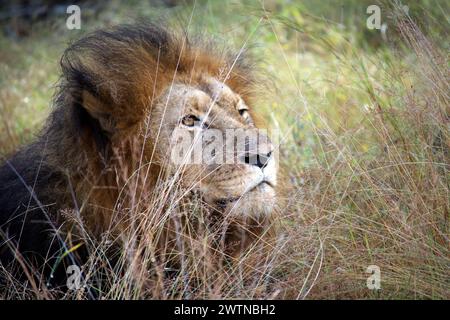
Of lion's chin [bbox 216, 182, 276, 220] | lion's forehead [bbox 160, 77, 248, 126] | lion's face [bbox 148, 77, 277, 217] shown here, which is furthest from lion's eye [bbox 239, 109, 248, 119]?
lion's chin [bbox 216, 182, 276, 220]

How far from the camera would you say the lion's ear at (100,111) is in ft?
12.6

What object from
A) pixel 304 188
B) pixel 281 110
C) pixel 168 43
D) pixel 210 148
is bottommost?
pixel 281 110

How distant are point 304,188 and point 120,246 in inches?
42.8

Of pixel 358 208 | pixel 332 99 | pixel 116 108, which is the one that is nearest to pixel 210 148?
pixel 116 108

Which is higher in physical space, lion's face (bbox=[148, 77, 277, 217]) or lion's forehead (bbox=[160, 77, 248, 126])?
lion's forehead (bbox=[160, 77, 248, 126])

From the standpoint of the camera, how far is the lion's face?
146 inches

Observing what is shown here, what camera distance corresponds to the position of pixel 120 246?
380 centimetres

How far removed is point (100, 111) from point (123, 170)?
15.6 inches

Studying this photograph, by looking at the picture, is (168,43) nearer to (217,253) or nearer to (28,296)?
(217,253)

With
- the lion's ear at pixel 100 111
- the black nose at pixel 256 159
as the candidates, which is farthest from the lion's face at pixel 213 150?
the lion's ear at pixel 100 111

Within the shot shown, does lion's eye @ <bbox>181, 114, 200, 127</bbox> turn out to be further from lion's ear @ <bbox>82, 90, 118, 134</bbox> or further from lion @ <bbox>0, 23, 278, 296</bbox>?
lion's ear @ <bbox>82, 90, 118, 134</bbox>

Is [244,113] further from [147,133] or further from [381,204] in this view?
[381,204]

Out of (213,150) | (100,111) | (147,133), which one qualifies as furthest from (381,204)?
(100,111)

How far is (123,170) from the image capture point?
3678mm
